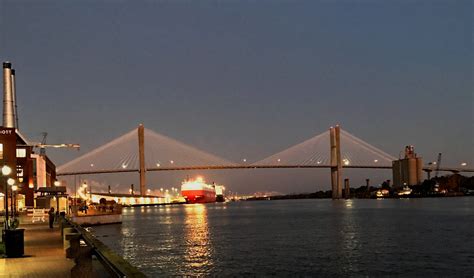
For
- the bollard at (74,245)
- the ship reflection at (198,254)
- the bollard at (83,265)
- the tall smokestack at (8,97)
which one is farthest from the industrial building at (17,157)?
the bollard at (83,265)

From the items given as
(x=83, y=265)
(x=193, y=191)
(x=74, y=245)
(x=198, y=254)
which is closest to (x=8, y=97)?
(x=198, y=254)

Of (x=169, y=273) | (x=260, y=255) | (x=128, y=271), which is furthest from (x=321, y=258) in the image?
(x=128, y=271)

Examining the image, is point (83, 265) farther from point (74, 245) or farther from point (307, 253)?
point (307, 253)

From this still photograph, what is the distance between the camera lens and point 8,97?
273 feet

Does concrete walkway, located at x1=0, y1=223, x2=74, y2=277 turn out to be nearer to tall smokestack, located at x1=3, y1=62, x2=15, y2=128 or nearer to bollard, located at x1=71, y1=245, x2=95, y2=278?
bollard, located at x1=71, y1=245, x2=95, y2=278

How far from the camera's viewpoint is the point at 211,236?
142 feet

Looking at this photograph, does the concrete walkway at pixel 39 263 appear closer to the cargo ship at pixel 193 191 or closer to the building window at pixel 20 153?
the building window at pixel 20 153

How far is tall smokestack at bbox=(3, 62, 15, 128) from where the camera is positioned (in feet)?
265

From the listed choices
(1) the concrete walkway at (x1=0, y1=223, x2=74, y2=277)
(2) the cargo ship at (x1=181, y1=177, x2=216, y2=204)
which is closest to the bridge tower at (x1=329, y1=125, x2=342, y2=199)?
(2) the cargo ship at (x1=181, y1=177, x2=216, y2=204)

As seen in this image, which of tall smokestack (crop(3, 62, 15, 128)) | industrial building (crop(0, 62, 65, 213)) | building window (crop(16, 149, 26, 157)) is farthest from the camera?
tall smokestack (crop(3, 62, 15, 128))

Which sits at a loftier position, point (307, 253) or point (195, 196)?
point (307, 253)

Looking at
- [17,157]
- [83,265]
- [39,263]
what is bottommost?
[39,263]

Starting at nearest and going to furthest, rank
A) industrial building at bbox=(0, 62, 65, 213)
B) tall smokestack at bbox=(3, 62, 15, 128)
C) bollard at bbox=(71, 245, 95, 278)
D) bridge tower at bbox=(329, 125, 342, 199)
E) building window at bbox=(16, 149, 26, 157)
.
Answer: bollard at bbox=(71, 245, 95, 278)
industrial building at bbox=(0, 62, 65, 213)
building window at bbox=(16, 149, 26, 157)
tall smokestack at bbox=(3, 62, 15, 128)
bridge tower at bbox=(329, 125, 342, 199)

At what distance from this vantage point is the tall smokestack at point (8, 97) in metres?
80.8
